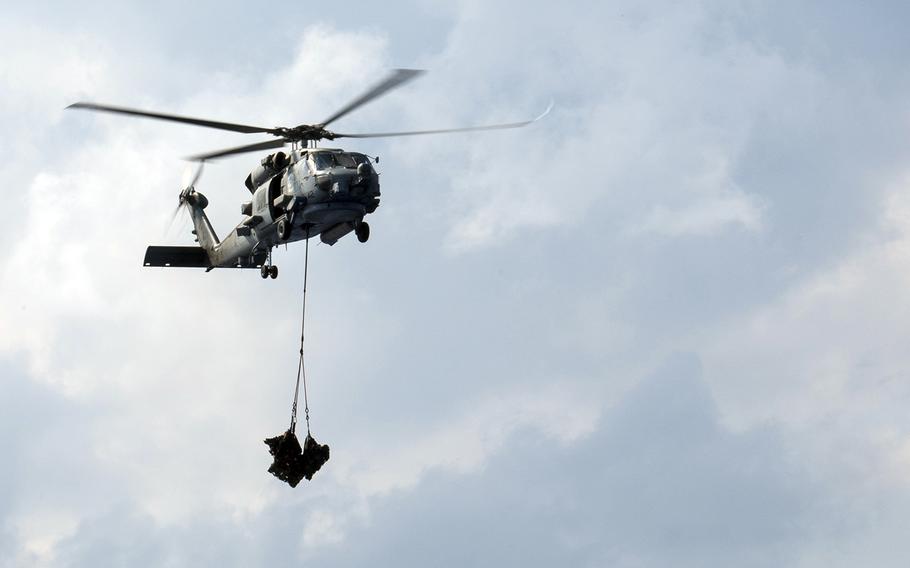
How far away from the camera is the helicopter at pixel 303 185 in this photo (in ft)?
156

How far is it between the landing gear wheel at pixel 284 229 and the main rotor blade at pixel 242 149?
3.51 m

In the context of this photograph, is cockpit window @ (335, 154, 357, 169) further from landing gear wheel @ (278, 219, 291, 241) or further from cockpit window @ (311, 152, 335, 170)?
landing gear wheel @ (278, 219, 291, 241)

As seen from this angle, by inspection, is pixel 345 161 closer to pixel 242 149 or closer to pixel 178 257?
pixel 242 149

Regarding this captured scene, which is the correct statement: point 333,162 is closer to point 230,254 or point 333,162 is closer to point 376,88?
point 376,88

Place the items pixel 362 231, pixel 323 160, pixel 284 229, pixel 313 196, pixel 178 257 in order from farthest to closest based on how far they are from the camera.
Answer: pixel 178 257 → pixel 284 229 → pixel 362 231 → pixel 323 160 → pixel 313 196

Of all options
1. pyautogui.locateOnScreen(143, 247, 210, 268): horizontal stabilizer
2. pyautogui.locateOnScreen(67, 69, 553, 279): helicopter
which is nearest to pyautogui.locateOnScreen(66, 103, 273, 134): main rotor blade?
pyautogui.locateOnScreen(67, 69, 553, 279): helicopter

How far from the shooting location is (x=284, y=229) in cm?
4888

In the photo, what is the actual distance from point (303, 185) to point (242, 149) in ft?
12.5

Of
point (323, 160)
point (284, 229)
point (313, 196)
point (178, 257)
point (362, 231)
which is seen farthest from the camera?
point (178, 257)

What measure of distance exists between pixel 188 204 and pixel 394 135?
51.2 feet

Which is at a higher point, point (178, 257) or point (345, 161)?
point (178, 257)

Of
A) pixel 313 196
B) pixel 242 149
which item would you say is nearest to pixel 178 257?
pixel 242 149

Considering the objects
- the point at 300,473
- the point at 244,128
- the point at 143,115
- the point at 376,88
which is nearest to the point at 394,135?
the point at 376,88

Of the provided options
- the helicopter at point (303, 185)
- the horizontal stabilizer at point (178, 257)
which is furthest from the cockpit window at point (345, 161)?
the horizontal stabilizer at point (178, 257)
